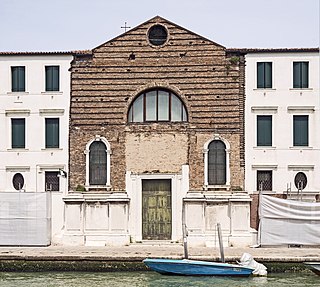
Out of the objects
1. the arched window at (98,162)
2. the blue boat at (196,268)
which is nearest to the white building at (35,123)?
the arched window at (98,162)

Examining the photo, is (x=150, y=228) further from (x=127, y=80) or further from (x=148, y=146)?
(x=127, y=80)

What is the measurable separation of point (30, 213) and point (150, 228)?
456cm

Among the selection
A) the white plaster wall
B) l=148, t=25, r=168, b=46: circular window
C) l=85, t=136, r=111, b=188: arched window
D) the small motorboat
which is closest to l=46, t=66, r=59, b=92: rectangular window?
l=85, t=136, r=111, b=188: arched window

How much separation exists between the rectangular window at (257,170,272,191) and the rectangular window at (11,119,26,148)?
9.12m

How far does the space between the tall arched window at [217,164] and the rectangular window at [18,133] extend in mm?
7215

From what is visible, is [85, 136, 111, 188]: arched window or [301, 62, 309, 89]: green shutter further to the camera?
[85, 136, 111, 188]: arched window

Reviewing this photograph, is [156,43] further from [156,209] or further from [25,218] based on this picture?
[25,218]

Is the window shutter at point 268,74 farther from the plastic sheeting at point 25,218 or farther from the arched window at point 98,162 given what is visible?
the plastic sheeting at point 25,218

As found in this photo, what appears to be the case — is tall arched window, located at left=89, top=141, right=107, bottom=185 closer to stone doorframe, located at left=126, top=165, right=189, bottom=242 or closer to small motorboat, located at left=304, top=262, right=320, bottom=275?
stone doorframe, located at left=126, top=165, right=189, bottom=242

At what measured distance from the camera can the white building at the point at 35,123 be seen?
33688mm

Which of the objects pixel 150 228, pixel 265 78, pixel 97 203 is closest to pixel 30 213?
pixel 97 203

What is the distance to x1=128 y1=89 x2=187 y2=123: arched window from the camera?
111 ft

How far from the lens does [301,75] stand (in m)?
33.6

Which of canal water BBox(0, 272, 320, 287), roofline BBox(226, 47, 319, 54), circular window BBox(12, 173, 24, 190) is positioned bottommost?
canal water BBox(0, 272, 320, 287)
